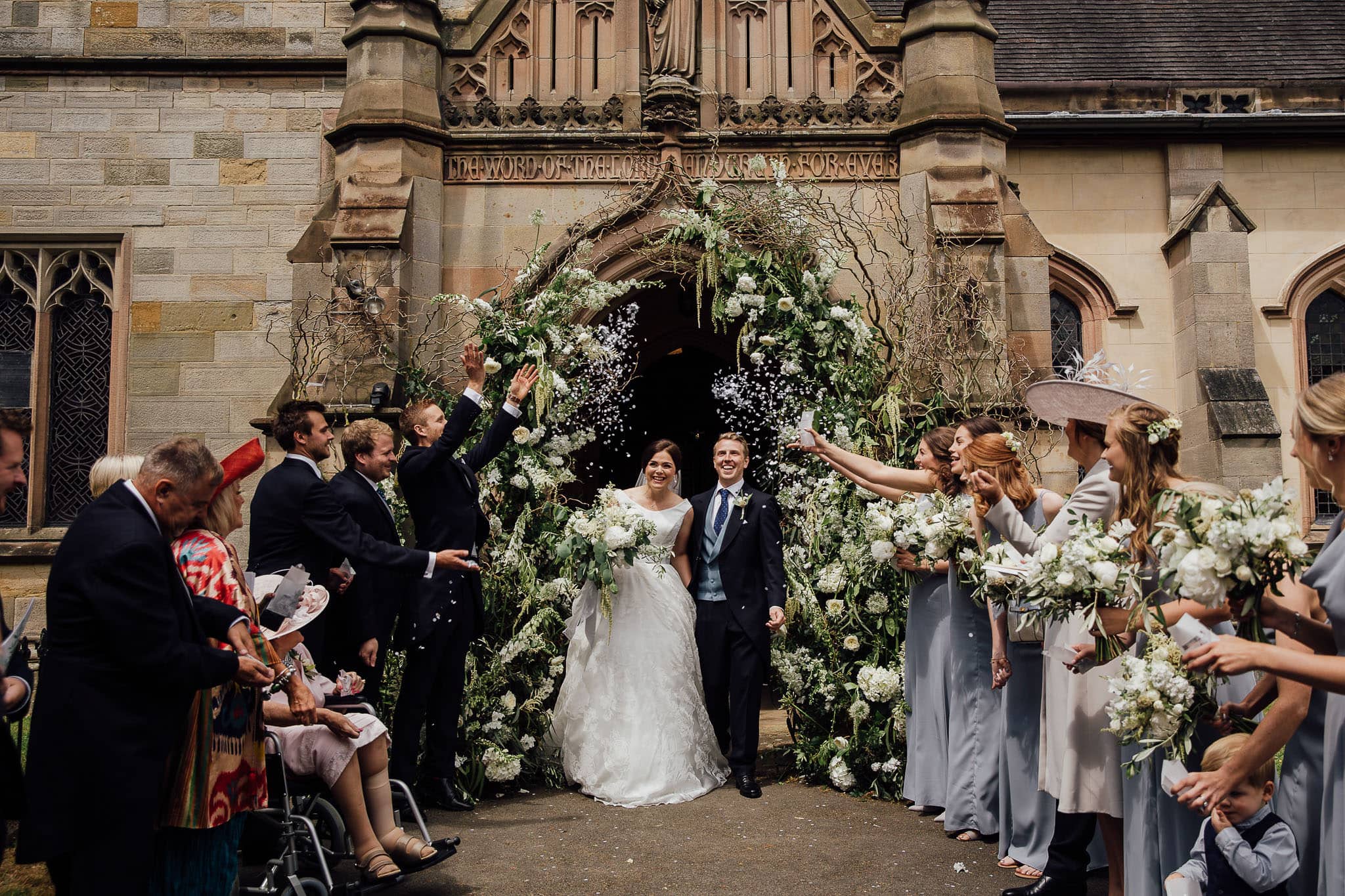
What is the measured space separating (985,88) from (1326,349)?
789 cm

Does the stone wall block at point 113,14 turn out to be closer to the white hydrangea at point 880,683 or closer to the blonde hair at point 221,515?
the blonde hair at point 221,515

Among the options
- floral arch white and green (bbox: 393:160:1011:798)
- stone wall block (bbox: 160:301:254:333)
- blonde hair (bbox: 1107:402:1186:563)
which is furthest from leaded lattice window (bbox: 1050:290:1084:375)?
blonde hair (bbox: 1107:402:1186:563)

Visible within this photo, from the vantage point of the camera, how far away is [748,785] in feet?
22.2

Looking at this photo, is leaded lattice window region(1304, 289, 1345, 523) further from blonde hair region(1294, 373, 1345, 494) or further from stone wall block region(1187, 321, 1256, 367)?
blonde hair region(1294, 373, 1345, 494)

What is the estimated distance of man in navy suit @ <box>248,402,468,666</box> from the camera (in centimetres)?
529

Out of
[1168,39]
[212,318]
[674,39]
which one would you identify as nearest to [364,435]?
[674,39]

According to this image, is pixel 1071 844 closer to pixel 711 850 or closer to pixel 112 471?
pixel 711 850

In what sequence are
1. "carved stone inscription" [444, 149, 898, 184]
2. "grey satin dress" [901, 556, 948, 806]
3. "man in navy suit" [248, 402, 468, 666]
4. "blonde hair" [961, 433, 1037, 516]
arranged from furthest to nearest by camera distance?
"carved stone inscription" [444, 149, 898, 184] < "grey satin dress" [901, 556, 948, 806] < "man in navy suit" [248, 402, 468, 666] < "blonde hair" [961, 433, 1037, 516]

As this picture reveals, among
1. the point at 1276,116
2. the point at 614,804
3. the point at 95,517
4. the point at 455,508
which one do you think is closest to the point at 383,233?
the point at 455,508

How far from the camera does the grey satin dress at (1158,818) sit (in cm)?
390

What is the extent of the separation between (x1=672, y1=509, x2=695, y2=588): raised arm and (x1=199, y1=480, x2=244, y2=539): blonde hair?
3.54 metres

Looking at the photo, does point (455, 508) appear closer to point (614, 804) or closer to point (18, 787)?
point (614, 804)

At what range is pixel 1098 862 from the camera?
5.19 m

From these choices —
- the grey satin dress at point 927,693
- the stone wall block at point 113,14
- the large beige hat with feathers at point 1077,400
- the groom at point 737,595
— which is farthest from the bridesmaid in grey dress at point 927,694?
the stone wall block at point 113,14
